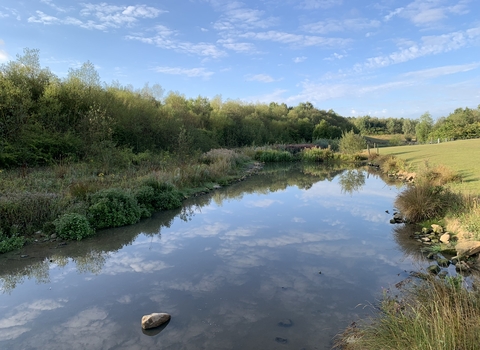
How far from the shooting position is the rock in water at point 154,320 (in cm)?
443

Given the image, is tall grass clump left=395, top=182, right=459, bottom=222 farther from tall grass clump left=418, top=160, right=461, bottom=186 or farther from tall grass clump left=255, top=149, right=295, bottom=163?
tall grass clump left=255, top=149, right=295, bottom=163

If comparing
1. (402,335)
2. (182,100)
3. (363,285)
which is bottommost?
(363,285)

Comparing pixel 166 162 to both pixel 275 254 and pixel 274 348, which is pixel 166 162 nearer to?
pixel 275 254

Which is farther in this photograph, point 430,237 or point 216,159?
point 216,159

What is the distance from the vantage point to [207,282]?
590cm

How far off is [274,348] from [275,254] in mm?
3415

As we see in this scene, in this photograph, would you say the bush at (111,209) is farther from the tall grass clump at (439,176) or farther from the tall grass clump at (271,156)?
the tall grass clump at (271,156)

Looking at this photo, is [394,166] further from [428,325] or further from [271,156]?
[428,325]

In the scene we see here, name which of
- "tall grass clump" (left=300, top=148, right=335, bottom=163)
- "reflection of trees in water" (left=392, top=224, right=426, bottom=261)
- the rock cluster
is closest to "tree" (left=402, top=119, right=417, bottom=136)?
"tall grass clump" (left=300, top=148, right=335, bottom=163)

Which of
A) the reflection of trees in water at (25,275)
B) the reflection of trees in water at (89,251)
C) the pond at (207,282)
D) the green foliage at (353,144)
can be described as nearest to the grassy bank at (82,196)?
the reflection of trees in water at (89,251)

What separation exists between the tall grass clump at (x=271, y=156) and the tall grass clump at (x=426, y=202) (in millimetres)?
25034

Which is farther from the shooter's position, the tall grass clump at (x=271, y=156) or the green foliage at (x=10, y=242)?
the tall grass clump at (x=271, y=156)

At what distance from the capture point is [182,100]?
35688 mm

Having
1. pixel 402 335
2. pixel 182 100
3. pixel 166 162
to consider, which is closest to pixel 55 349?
pixel 402 335
